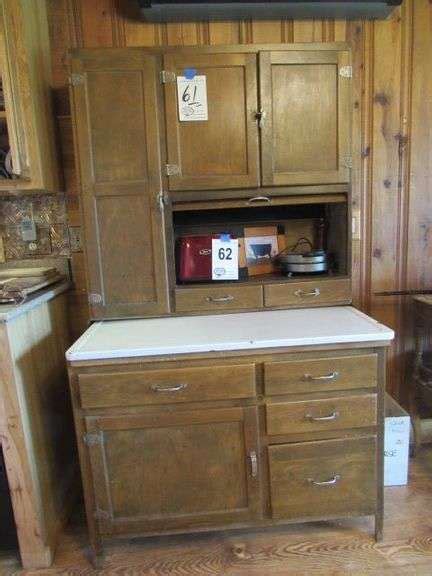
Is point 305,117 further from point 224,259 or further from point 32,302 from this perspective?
point 32,302

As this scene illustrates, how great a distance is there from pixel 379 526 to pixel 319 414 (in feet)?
1.76

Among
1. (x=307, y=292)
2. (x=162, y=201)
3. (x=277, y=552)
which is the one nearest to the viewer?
(x=277, y=552)

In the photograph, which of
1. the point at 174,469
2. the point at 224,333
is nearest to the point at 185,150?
the point at 224,333

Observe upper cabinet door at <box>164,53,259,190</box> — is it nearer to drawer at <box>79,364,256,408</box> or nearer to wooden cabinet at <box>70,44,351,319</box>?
wooden cabinet at <box>70,44,351,319</box>

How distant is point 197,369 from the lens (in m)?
1.26

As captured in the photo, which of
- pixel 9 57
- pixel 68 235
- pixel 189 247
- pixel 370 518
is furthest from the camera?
pixel 68 235

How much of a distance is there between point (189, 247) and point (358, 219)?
863 mm

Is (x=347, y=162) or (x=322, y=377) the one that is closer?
(x=322, y=377)

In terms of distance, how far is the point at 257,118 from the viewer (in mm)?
1457

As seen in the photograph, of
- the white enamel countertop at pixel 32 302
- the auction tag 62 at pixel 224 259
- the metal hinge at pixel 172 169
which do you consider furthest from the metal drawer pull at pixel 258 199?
the white enamel countertop at pixel 32 302

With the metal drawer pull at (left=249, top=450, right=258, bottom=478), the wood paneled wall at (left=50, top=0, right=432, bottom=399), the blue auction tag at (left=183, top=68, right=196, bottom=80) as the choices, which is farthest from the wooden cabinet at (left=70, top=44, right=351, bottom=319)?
the metal drawer pull at (left=249, top=450, right=258, bottom=478)

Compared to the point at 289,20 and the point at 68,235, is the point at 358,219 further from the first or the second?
the point at 68,235

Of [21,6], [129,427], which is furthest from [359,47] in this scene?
[129,427]

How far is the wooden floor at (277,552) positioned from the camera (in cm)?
133
